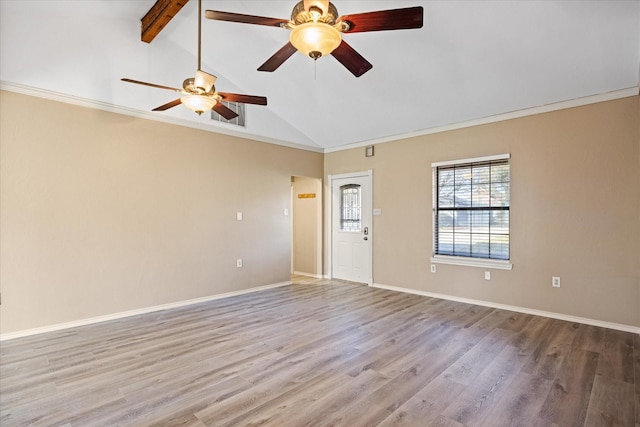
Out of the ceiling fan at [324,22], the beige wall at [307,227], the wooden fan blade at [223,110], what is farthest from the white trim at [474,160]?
the wooden fan blade at [223,110]

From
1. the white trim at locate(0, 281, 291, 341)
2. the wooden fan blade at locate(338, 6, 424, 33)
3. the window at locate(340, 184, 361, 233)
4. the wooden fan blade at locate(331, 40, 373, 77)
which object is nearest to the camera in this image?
the wooden fan blade at locate(338, 6, 424, 33)

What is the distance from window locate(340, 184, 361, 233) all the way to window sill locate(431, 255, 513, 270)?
1694 mm

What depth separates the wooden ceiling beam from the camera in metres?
3.44

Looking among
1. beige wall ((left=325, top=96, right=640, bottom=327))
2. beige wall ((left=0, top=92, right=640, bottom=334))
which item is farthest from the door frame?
beige wall ((left=325, top=96, right=640, bottom=327))

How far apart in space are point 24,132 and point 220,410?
11.9 feet

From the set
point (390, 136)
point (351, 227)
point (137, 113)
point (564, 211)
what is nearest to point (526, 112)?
point (564, 211)

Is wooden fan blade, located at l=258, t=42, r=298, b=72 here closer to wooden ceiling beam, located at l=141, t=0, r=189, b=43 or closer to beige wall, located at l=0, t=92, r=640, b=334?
wooden ceiling beam, located at l=141, t=0, r=189, b=43

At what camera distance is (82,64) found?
379cm

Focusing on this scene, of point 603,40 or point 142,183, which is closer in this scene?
point 603,40

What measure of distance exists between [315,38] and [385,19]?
0.45 meters

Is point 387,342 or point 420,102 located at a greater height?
point 420,102

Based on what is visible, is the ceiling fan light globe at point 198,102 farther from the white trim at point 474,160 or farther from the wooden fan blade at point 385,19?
the white trim at point 474,160

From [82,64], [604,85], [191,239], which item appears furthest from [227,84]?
[604,85]

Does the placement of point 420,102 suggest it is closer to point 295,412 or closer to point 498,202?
point 498,202
